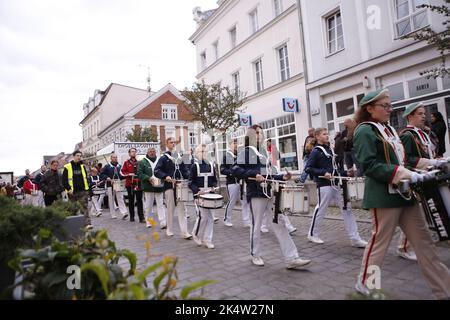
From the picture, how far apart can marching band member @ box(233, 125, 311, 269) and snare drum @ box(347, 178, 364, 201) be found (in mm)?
1457

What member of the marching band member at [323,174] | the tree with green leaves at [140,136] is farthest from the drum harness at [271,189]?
the tree with green leaves at [140,136]

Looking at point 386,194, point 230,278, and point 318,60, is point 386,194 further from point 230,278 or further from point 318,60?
point 318,60

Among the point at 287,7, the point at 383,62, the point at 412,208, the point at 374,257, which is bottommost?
the point at 374,257

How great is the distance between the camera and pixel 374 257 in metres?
3.21

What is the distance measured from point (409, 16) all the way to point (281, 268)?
37.9 ft

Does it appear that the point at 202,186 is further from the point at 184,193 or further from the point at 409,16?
the point at 409,16

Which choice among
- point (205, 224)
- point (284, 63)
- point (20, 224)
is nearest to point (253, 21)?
point (284, 63)

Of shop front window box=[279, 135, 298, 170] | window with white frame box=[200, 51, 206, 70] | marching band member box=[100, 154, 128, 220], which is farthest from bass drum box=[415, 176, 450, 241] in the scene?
window with white frame box=[200, 51, 206, 70]

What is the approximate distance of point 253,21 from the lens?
21188 mm

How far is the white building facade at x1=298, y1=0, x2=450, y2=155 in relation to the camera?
11.6 m

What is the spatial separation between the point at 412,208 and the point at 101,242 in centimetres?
→ 285

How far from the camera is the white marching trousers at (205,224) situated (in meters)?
6.35

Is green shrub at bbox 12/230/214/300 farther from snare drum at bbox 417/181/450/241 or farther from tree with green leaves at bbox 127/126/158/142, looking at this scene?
tree with green leaves at bbox 127/126/158/142

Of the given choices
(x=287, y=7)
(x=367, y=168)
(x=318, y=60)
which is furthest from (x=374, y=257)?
(x=287, y=7)
